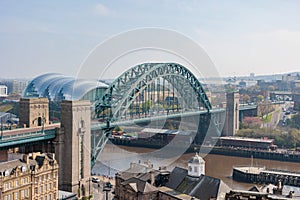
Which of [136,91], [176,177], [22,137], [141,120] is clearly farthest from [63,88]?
[176,177]

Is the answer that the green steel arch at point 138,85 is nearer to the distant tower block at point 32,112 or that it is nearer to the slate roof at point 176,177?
the distant tower block at point 32,112

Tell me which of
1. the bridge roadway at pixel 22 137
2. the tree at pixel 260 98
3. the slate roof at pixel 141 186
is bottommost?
the slate roof at pixel 141 186

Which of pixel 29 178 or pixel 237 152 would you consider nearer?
pixel 29 178

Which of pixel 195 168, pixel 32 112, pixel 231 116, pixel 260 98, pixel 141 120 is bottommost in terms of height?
pixel 195 168

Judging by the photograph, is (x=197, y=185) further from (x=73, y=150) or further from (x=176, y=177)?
(x=73, y=150)

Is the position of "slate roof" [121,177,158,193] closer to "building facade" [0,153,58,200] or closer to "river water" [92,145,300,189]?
"building facade" [0,153,58,200]

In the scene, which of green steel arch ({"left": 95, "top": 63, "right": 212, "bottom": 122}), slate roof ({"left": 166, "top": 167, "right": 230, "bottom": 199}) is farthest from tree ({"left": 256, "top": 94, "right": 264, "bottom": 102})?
slate roof ({"left": 166, "top": 167, "right": 230, "bottom": 199})

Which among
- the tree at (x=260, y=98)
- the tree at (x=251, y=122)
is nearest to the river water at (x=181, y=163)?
the tree at (x=251, y=122)
